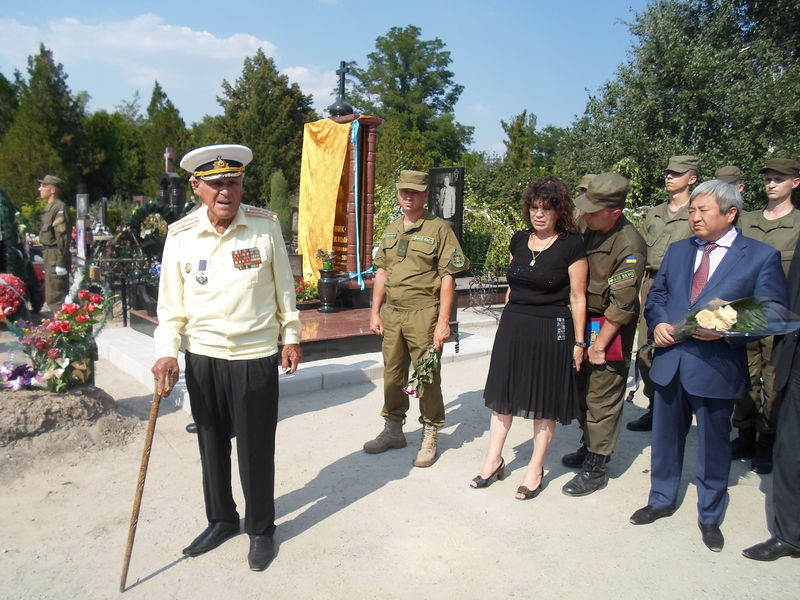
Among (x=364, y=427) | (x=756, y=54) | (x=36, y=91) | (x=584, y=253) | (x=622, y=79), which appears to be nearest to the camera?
(x=584, y=253)

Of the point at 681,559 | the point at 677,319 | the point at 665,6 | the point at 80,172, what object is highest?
the point at 665,6

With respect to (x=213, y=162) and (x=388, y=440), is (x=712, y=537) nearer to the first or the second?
(x=388, y=440)

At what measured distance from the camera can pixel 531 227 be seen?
3662mm

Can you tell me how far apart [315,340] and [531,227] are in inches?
129

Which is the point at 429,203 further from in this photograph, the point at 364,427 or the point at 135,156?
the point at 135,156

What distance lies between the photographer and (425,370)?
3797mm

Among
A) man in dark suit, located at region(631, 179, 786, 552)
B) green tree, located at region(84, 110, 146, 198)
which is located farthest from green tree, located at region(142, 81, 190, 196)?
man in dark suit, located at region(631, 179, 786, 552)

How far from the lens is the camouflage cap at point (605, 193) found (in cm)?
330

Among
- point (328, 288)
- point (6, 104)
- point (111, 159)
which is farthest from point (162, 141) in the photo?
point (328, 288)

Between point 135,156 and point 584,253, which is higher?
point 135,156

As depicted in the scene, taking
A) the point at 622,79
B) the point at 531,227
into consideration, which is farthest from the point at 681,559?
the point at 622,79

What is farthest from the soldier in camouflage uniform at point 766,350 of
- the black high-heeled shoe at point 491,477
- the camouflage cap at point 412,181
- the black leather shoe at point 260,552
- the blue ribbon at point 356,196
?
the blue ribbon at point 356,196

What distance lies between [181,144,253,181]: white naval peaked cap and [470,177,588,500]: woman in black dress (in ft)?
5.48

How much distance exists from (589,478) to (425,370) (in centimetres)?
121
